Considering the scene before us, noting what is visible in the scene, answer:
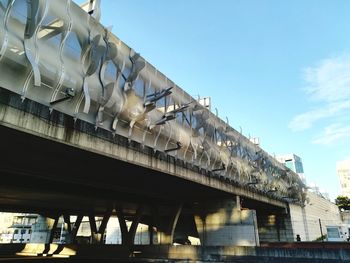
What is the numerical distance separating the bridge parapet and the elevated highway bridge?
0.17 ft

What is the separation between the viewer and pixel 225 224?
1361 inches

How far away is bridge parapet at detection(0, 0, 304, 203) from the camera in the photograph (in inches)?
475

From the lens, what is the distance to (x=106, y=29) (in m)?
16.8

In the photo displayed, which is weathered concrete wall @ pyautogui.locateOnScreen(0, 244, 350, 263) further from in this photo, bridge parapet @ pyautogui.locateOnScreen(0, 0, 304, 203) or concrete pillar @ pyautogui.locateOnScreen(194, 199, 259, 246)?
concrete pillar @ pyautogui.locateOnScreen(194, 199, 259, 246)

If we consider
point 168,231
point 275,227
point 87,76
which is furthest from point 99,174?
point 275,227

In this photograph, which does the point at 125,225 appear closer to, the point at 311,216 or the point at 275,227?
the point at 275,227

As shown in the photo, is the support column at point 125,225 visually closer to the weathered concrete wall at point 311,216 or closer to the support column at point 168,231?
the support column at point 168,231

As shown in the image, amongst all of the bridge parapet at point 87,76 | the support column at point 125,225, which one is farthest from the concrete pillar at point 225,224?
the support column at point 125,225

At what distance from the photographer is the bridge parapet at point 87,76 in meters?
12.1

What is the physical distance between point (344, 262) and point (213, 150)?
42.2ft

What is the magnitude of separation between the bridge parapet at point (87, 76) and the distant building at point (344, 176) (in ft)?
621

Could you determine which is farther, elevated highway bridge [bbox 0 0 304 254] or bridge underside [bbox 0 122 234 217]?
bridge underside [bbox 0 122 234 217]

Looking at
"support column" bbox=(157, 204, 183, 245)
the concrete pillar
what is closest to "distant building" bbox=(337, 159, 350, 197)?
"support column" bbox=(157, 204, 183, 245)

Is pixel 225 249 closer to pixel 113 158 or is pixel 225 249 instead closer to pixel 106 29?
pixel 113 158
